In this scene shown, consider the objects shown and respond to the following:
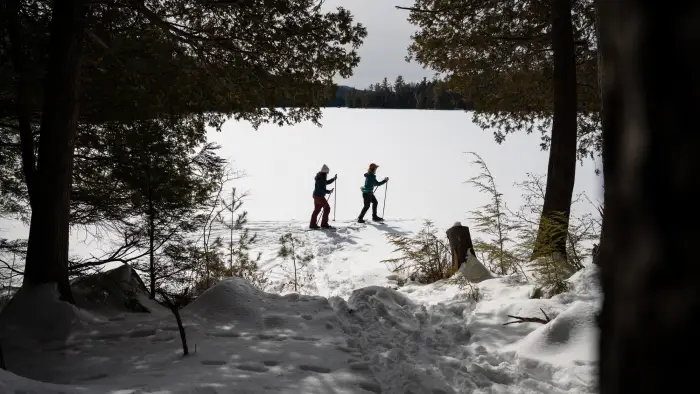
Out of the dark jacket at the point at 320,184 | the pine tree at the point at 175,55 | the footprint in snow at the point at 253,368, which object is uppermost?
the pine tree at the point at 175,55

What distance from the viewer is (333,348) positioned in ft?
11.9

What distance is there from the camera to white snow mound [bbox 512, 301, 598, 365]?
318cm

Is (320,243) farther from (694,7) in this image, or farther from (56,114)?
(694,7)

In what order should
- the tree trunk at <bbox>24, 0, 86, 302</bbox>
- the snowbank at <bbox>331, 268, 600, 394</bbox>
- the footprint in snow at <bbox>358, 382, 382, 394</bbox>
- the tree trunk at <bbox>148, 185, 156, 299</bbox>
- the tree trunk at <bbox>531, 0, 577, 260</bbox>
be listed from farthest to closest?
the tree trunk at <bbox>531, 0, 577, 260</bbox>
the tree trunk at <bbox>148, 185, 156, 299</bbox>
the tree trunk at <bbox>24, 0, 86, 302</bbox>
the snowbank at <bbox>331, 268, 600, 394</bbox>
the footprint in snow at <bbox>358, 382, 382, 394</bbox>

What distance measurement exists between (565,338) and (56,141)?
182 inches

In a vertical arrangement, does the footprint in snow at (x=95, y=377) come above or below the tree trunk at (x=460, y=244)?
below

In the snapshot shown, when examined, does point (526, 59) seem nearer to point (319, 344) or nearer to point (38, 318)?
point (319, 344)

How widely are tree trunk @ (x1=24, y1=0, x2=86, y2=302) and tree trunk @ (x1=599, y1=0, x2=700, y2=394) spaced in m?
4.75

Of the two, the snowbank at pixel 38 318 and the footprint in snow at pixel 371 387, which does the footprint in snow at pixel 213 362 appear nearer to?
the footprint in snow at pixel 371 387

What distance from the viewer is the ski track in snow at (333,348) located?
2941mm

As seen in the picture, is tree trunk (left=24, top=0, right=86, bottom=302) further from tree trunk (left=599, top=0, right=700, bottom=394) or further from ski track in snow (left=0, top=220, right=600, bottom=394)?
tree trunk (left=599, top=0, right=700, bottom=394)

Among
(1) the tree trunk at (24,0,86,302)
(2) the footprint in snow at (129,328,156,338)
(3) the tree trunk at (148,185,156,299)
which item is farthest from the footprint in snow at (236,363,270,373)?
(3) the tree trunk at (148,185,156,299)

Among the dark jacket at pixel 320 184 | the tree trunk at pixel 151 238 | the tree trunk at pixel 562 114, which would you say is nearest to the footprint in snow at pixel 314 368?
the tree trunk at pixel 151 238

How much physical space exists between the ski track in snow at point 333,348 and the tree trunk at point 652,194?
2.56 metres
